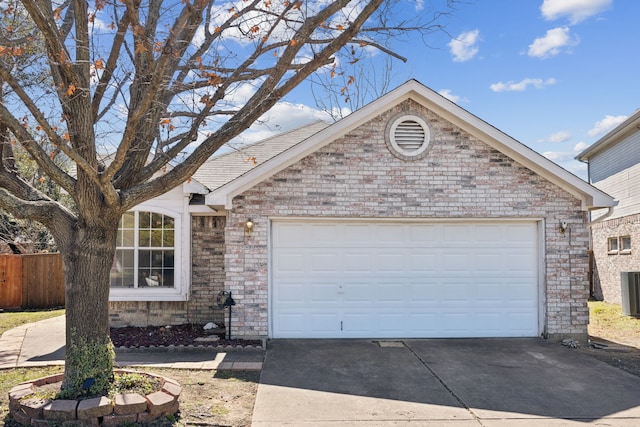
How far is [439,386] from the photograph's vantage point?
7035 mm

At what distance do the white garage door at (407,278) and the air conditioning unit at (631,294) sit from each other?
4.99 meters

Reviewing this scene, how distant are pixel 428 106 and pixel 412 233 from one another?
249cm

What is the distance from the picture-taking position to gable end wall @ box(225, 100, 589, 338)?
392 inches

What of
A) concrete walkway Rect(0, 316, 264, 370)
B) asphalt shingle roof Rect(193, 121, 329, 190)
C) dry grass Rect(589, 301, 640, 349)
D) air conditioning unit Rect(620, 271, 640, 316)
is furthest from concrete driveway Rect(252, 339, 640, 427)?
air conditioning unit Rect(620, 271, 640, 316)

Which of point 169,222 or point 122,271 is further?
point 169,222

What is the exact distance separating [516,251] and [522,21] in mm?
4388

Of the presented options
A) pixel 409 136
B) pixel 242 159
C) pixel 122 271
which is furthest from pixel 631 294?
pixel 122 271

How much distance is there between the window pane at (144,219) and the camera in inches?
440

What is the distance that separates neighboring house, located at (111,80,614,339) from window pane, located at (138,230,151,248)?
2146 mm

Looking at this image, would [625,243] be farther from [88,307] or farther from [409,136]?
[88,307]

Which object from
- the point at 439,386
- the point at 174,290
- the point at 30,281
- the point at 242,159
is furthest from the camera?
the point at 30,281

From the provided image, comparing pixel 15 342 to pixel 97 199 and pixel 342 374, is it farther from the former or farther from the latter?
pixel 342 374

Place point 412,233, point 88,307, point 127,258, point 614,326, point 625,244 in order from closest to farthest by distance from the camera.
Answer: point 88,307, point 412,233, point 127,258, point 614,326, point 625,244

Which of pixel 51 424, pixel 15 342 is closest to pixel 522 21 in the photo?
pixel 51 424
